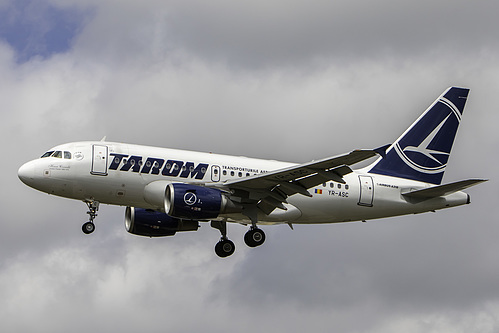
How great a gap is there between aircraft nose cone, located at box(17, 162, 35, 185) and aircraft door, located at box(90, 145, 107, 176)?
2892 millimetres

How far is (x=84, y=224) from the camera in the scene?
149 ft

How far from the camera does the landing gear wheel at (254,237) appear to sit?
47219 millimetres

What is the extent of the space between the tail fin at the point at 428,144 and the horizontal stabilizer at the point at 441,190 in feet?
6.42

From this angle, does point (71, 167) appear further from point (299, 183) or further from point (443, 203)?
point (443, 203)

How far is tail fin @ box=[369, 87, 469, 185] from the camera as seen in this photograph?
51.1m

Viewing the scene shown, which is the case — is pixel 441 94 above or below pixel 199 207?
above

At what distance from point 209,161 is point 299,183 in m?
4.51

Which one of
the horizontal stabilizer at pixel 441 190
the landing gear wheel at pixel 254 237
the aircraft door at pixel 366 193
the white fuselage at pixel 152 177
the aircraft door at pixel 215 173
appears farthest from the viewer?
the aircraft door at pixel 366 193

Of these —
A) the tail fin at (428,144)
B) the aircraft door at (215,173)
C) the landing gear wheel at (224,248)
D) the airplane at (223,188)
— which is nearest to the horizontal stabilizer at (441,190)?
the airplane at (223,188)

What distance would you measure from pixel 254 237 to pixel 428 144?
11929mm

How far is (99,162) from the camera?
44.6 meters

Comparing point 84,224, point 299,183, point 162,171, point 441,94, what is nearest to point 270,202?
point 299,183

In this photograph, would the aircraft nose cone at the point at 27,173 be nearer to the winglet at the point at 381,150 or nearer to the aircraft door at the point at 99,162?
the aircraft door at the point at 99,162

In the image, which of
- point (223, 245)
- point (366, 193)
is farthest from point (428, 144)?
point (223, 245)
